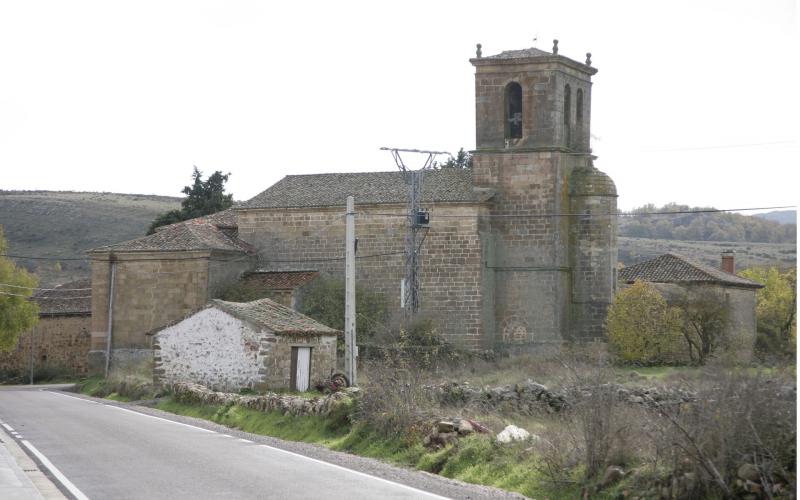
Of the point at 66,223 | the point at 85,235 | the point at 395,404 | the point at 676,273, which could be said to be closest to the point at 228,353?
the point at 395,404

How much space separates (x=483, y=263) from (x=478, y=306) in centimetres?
148

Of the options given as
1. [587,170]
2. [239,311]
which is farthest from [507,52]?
[239,311]

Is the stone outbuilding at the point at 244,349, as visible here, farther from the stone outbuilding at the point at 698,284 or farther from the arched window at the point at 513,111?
the stone outbuilding at the point at 698,284

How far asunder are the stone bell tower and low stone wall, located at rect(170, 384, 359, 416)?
14.8 meters

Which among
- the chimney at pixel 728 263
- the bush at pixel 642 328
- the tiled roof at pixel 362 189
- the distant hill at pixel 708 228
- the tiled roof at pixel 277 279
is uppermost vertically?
the distant hill at pixel 708 228

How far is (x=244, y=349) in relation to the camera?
96.3 feet

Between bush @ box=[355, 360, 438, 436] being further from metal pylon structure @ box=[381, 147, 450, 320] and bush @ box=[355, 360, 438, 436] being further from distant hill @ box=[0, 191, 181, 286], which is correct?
distant hill @ box=[0, 191, 181, 286]

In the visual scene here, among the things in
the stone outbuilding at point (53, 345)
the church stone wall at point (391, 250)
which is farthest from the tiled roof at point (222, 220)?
the stone outbuilding at point (53, 345)

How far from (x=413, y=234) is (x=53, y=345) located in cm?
1972

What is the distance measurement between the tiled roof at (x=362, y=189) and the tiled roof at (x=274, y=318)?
439 inches

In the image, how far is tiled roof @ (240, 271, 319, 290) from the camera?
42.2m

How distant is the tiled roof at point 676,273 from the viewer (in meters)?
44.8

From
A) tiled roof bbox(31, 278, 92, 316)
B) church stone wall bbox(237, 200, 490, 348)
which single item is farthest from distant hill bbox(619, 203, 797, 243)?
church stone wall bbox(237, 200, 490, 348)

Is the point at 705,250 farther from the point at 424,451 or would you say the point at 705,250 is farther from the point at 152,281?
the point at 424,451
